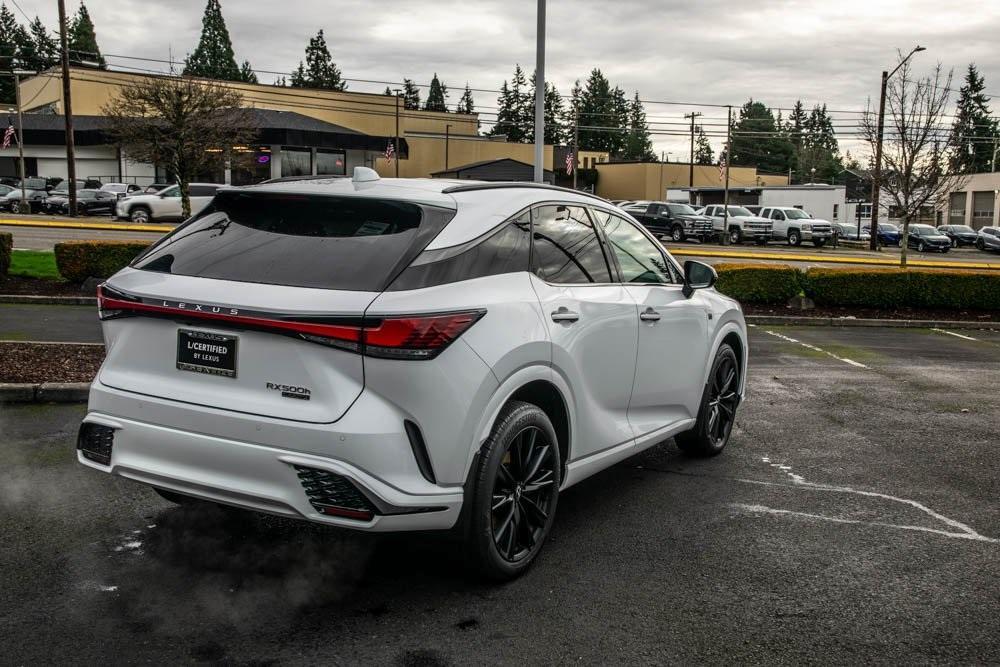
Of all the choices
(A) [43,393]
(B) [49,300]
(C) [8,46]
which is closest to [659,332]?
(A) [43,393]

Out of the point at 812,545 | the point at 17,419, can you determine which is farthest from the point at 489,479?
the point at 17,419

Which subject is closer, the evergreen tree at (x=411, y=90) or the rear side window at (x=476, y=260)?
the rear side window at (x=476, y=260)

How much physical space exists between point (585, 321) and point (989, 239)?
53.6 m

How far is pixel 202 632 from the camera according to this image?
3.66m

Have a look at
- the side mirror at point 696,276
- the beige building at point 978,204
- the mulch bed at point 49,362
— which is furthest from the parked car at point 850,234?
the side mirror at point 696,276

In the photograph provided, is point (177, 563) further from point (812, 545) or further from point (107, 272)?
point (107, 272)

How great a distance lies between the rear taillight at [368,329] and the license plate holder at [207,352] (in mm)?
83

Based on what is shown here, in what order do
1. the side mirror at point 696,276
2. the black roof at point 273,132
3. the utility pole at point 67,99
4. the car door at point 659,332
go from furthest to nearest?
the black roof at point 273,132
the utility pole at point 67,99
the side mirror at point 696,276
the car door at point 659,332

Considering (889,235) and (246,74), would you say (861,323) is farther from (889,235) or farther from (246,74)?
(246,74)

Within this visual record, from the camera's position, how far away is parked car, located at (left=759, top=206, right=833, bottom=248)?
47344 millimetres

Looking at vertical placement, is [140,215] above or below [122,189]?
below

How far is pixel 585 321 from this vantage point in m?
4.71

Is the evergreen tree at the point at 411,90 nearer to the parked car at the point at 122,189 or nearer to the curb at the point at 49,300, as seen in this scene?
the parked car at the point at 122,189

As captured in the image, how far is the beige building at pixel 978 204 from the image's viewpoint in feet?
237
